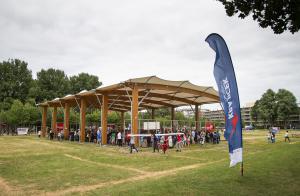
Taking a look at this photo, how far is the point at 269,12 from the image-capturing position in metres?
7.58

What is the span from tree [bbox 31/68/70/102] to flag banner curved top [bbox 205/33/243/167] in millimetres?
62159

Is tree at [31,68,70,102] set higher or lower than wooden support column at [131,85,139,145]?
higher

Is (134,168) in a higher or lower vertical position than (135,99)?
lower

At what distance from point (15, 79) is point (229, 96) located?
6576cm

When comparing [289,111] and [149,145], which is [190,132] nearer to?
[149,145]

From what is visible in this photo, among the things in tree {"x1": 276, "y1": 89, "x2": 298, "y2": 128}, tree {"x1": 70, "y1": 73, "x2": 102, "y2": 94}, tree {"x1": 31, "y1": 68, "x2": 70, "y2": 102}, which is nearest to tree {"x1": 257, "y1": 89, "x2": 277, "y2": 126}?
tree {"x1": 276, "y1": 89, "x2": 298, "y2": 128}

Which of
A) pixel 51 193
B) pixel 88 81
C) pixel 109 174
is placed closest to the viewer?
pixel 51 193

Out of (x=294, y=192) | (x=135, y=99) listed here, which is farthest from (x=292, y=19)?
(x=135, y=99)

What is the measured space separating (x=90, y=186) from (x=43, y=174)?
287 cm

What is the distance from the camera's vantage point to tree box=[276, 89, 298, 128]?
82.7m

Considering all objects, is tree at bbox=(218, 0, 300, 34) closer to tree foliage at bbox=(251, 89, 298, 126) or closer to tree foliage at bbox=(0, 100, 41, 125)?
tree foliage at bbox=(0, 100, 41, 125)

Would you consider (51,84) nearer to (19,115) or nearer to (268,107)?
(19,115)

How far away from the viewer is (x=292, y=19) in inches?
290

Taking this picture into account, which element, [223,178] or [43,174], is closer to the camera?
[223,178]
